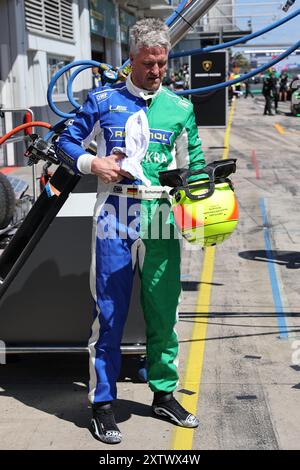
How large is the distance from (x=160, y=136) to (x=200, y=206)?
16.2 inches

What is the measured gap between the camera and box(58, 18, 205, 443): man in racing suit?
3.57 metres

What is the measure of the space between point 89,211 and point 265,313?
2168 mm

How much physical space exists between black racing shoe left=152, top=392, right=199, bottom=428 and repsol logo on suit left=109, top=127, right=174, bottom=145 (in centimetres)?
137

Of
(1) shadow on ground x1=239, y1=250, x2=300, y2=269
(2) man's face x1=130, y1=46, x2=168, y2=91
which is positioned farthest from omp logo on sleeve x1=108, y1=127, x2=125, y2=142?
(1) shadow on ground x1=239, y1=250, x2=300, y2=269

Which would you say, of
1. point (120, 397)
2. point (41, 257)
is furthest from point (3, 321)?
point (120, 397)

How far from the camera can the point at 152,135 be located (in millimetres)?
3561

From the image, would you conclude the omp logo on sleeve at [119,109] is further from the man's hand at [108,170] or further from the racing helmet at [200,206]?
the racing helmet at [200,206]

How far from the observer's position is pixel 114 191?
361 cm

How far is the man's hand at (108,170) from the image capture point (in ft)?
11.3

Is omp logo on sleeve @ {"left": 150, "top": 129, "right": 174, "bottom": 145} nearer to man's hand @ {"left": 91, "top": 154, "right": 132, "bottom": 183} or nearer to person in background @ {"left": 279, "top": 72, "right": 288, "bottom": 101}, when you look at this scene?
man's hand @ {"left": 91, "top": 154, "right": 132, "bottom": 183}

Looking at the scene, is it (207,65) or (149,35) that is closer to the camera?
(149,35)

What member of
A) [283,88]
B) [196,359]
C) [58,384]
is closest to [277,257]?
[196,359]

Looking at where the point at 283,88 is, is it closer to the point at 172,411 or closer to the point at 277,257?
the point at 277,257
